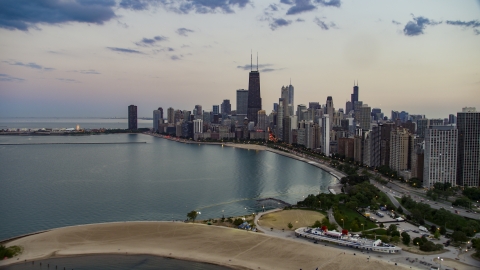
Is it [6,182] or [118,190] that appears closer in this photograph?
[118,190]

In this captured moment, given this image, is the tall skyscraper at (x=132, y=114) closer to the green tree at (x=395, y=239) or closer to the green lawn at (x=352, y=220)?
the green lawn at (x=352, y=220)

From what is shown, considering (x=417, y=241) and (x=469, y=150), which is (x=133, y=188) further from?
(x=469, y=150)

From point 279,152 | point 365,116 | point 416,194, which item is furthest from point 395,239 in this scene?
point 365,116

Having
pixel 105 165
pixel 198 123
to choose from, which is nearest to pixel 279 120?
pixel 198 123

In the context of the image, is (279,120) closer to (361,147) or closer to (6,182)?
(361,147)

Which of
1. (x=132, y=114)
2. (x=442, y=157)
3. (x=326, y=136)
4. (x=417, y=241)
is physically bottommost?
(x=417, y=241)

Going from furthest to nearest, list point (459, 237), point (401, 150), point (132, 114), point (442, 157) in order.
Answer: point (132, 114) < point (401, 150) < point (442, 157) < point (459, 237)

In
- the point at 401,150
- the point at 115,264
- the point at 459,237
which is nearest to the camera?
the point at 115,264
